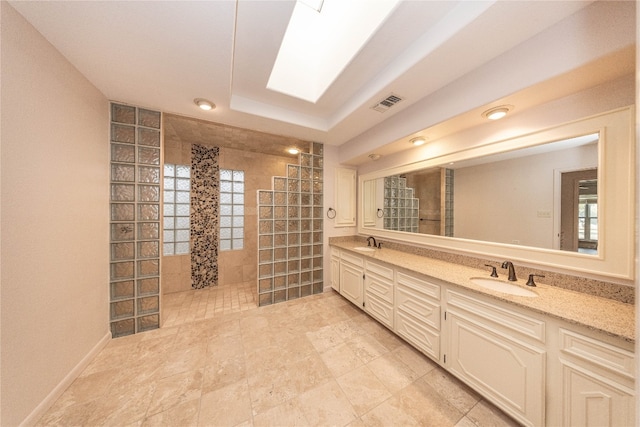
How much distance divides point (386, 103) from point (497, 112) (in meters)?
0.85

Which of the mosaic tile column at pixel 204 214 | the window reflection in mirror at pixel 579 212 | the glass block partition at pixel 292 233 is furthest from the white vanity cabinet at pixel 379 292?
the mosaic tile column at pixel 204 214

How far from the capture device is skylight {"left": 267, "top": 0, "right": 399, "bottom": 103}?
1.46 meters

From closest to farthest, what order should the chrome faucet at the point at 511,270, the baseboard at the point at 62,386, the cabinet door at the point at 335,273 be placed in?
the baseboard at the point at 62,386 → the chrome faucet at the point at 511,270 → the cabinet door at the point at 335,273

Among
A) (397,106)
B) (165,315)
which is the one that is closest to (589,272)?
(397,106)

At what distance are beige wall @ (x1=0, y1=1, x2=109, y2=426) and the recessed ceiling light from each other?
0.80m

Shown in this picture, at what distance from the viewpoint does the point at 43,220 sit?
1249 mm

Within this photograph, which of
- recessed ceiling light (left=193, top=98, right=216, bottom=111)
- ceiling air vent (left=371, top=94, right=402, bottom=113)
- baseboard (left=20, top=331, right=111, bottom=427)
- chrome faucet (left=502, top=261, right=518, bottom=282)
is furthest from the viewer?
recessed ceiling light (left=193, top=98, right=216, bottom=111)

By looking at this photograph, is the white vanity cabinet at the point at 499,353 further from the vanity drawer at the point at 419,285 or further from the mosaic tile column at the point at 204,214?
the mosaic tile column at the point at 204,214

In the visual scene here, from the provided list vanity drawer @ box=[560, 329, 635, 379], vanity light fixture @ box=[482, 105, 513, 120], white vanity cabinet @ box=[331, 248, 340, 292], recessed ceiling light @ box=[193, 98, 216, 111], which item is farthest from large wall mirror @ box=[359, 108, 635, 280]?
recessed ceiling light @ box=[193, 98, 216, 111]

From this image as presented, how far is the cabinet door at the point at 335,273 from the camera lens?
2.92m

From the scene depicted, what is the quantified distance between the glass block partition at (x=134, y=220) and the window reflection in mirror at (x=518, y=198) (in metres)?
3.01

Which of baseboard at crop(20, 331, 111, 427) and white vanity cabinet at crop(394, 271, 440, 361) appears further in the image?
white vanity cabinet at crop(394, 271, 440, 361)

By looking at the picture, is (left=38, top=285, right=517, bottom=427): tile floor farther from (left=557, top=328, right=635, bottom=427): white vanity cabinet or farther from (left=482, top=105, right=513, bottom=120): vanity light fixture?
(left=482, top=105, right=513, bottom=120): vanity light fixture

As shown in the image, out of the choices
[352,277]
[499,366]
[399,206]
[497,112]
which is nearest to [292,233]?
[352,277]
